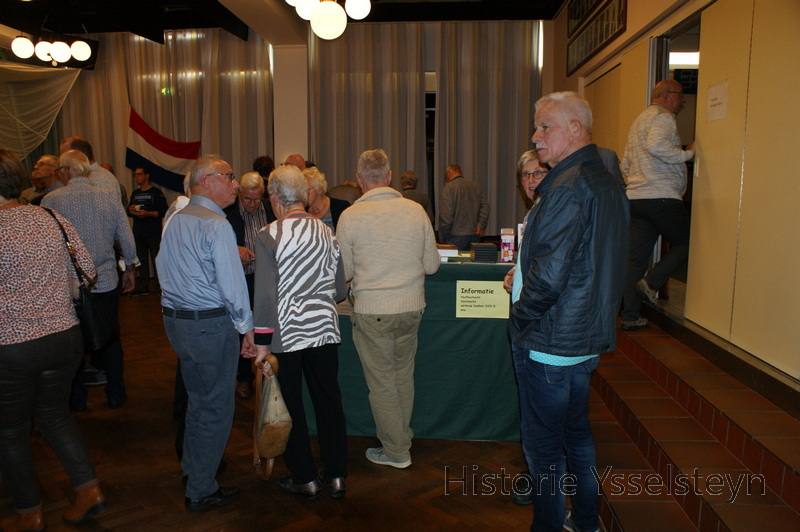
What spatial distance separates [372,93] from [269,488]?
21.6 feet

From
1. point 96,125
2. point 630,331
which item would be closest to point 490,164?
point 630,331

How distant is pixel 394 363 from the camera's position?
2.87m

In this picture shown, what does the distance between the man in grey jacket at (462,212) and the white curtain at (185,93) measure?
338cm

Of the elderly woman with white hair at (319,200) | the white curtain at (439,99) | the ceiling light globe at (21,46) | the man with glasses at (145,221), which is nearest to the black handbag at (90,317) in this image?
the elderly woman with white hair at (319,200)

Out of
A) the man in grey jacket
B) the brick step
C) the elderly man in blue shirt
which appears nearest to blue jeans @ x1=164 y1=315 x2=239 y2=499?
the elderly man in blue shirt

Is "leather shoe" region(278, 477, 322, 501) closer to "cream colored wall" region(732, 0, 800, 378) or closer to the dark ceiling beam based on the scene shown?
"cream colored wall" region(732, 0, 800, 378)

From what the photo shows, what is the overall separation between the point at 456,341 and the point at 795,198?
1710 mm

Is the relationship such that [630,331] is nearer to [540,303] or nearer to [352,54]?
[540,303]

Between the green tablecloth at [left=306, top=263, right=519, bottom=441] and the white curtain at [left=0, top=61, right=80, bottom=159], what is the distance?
655 centimetres

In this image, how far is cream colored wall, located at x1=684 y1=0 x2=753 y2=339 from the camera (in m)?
3.08

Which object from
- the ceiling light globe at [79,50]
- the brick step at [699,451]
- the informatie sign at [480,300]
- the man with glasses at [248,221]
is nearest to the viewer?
the brick step at [699,451]

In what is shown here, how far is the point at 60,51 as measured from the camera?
7.10 metres

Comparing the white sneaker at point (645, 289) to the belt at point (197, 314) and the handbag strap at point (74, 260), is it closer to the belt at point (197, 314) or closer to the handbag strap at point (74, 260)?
the belt at point (197, 314)

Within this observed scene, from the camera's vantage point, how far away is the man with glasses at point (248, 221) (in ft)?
11.6
